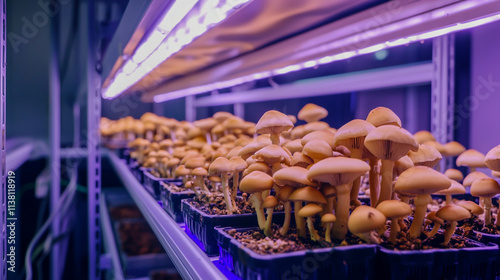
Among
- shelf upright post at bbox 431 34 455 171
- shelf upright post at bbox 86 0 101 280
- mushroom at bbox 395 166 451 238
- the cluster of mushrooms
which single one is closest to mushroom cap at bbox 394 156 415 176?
the cluster of mushrooms

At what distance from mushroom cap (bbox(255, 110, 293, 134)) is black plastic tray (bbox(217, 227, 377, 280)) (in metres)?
0.32

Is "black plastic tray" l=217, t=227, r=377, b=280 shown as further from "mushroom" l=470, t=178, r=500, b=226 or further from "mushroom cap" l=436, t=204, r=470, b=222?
"mushroom" l=470, t=178, r=500, b=226

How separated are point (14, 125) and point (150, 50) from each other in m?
4.35

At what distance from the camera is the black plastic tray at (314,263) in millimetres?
587

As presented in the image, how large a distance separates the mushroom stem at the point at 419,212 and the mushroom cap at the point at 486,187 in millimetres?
187

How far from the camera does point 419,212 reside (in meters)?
0.71

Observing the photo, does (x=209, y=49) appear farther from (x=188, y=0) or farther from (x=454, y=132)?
(x=454, y=132)

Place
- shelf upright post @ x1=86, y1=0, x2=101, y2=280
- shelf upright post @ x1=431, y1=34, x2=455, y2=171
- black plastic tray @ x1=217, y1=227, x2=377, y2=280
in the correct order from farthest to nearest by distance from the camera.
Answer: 1. shelf upright post @ x1=86, y1=0, x2=101, y2=280
2. shelf upright post @ x1=431, y1=34, x2=455, y2=171
3. black plastic tray @ x1=217, y1=227, x2=377, y2=280

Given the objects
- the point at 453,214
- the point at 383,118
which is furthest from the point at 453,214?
the point at 383,118

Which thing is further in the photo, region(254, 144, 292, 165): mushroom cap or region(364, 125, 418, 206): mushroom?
region(254, 144, 292, 165): mushroom cap

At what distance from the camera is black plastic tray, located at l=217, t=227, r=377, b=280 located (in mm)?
587

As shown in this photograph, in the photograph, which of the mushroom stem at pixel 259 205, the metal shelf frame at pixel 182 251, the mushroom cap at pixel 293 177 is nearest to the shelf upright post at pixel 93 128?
the metal shelf frame at pixel 182 251

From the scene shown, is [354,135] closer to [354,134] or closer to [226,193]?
[354,134]

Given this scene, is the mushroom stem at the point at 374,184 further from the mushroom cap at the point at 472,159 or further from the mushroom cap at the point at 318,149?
the mushroom cap at the point at 472,159
